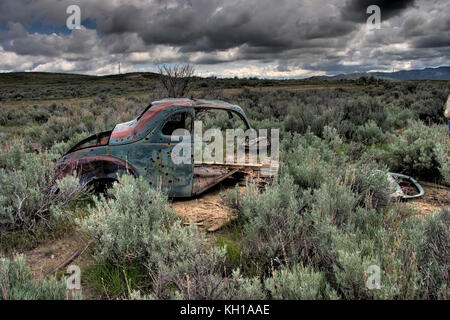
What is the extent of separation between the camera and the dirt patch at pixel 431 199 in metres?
4.91

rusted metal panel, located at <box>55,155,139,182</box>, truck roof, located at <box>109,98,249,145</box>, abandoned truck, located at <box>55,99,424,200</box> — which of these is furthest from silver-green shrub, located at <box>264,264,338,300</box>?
truck roof, located at <box>109,98,249,145</box>

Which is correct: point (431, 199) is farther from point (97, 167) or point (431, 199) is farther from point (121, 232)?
point (97, 167)

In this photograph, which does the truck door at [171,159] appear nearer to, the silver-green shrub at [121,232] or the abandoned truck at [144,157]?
the abandoned truck at [144,157]

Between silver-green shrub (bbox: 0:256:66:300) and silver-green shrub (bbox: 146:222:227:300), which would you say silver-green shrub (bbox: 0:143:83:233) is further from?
silver-green shrub (bbox: 146:222:227:300)

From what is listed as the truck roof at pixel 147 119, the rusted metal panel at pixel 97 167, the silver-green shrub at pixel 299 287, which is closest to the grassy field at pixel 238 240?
the silver-green shrub at pixel 299 287

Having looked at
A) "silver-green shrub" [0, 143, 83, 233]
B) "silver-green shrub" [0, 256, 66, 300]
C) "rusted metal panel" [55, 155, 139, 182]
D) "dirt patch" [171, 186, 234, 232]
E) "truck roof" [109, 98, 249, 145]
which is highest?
"truck roof" [109, 98, 249, 145]

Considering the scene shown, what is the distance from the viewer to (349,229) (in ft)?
10.9

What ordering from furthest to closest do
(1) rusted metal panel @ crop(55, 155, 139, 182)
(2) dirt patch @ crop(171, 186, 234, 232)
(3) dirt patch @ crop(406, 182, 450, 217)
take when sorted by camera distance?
(3) dirt patch @ crop(406, 182, 450, 217) → (1) rusted metal panel @ crop(55, 155, 139, 182) → (2) dirt patch @ crop(171, 186, 234, 232)

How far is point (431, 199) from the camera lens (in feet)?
17.6

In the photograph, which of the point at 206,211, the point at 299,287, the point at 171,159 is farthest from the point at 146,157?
the point at 299,287

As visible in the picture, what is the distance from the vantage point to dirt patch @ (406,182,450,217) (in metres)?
4.91

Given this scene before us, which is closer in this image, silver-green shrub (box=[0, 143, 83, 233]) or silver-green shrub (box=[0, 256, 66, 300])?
silver-green shrub (box=[0, 256, 66, 300])

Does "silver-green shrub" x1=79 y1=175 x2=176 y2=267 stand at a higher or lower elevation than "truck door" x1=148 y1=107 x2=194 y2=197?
lower

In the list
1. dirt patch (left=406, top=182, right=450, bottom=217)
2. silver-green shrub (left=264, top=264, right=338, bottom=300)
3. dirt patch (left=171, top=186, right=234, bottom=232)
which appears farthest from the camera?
dirt patch (left=406, top=182, right=450, bottom=217)
